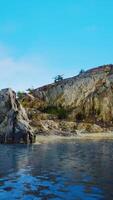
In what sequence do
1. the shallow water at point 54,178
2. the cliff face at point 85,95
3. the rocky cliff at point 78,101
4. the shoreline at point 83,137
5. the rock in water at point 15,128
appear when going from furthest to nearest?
the cliff face at point 85,95
the rocky cliff at point 78,101
the shoreline at point 83,137
the rock in water at point 15,128
the shallow water at point 54,178

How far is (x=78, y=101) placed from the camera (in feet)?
407

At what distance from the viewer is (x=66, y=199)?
25.8m

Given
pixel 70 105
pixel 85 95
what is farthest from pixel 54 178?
pixel 85 95

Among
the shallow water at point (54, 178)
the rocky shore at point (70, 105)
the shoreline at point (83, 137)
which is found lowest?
the shallow water at point (54, 178)

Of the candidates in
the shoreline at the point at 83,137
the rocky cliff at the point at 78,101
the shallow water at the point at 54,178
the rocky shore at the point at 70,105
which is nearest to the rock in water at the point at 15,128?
the rocky shore at the point at 70,105

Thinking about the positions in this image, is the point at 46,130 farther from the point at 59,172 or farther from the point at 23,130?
the point at 59,172

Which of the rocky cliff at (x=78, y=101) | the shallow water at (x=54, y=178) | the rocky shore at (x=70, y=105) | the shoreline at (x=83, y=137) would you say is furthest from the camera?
the rocky cliff at (x=78, y=101)

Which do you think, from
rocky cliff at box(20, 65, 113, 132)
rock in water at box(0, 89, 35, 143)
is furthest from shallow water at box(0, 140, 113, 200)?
rocky cliff at box(20, 65, 113, 132)

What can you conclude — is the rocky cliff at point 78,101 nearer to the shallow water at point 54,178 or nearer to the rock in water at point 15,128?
the rock in water at point 15,128

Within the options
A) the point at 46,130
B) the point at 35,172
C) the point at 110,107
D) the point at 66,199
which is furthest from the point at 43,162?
the point at 110,107

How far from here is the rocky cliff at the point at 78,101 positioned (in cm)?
11166

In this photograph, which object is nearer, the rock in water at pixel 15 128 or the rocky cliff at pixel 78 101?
the rock in water at pixel 15 128

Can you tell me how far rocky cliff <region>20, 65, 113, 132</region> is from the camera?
112 metres

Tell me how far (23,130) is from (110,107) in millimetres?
51091
